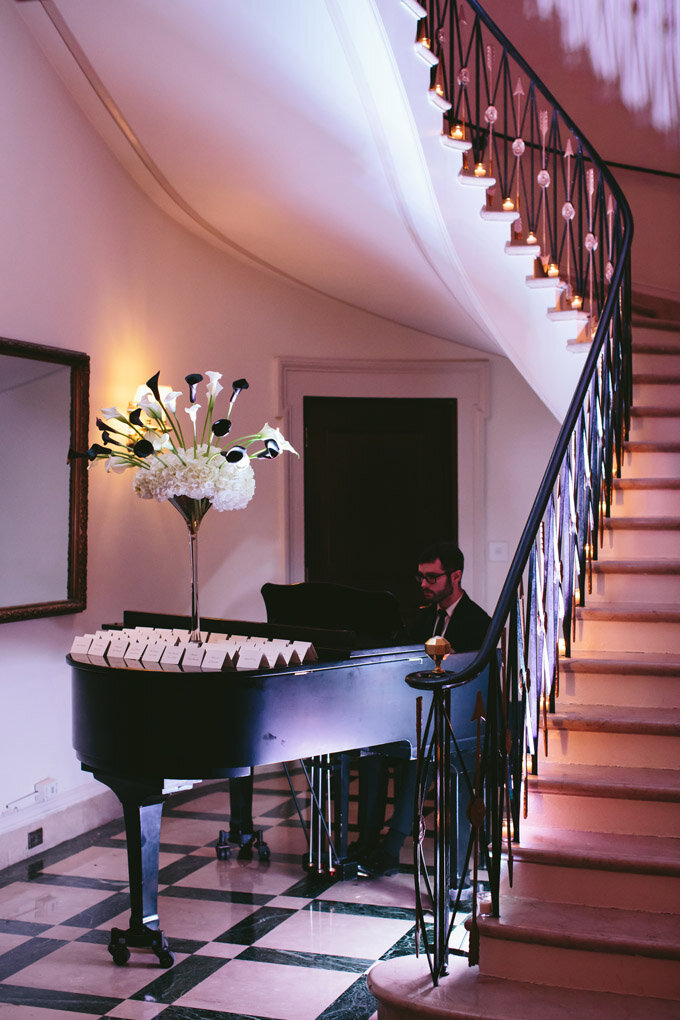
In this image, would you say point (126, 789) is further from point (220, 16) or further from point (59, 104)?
point (59, 104)

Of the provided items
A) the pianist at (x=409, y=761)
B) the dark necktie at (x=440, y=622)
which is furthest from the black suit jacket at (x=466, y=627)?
the dark necktie at (x=440, y=622)

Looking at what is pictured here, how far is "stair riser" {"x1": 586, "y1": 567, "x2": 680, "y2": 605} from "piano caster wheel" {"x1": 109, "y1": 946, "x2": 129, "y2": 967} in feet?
6.98

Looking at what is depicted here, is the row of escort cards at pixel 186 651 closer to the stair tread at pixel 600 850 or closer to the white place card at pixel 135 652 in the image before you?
the white place card at pixel 135 652

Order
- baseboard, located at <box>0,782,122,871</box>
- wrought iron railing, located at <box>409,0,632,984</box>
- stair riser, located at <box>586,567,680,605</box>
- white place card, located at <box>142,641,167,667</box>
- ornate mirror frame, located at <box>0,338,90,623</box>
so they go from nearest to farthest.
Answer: wrought iron railing, located at <box>409,0,632,984</box> < white place card, located at <box>142,641,167,667</box> < stair riser, located at <box>586,567,680,605</box> < baseboard, located at <box>0,782,122,871</box> < ornate mirror frame, located at <box>0,338,90,623</box>

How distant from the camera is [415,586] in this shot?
7012mm

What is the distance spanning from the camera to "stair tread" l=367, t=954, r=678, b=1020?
108 inches

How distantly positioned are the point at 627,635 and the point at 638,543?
572 millimetres

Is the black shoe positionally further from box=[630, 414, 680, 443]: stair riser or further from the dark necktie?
box=[630, 414, 680, 443]: stair riser

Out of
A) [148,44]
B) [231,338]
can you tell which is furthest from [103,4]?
[231,338]

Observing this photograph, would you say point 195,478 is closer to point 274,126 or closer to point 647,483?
point 274,126

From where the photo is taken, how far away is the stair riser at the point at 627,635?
4.05 m

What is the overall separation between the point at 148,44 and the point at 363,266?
5.97 feet

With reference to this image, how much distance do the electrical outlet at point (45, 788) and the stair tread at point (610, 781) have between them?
2524 mm

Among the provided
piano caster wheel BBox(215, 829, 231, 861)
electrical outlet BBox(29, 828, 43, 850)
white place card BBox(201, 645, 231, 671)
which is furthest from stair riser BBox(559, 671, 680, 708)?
electrical outlet BBox(29, 828, 43, 850)
